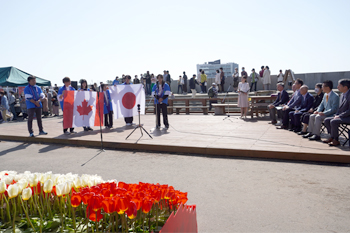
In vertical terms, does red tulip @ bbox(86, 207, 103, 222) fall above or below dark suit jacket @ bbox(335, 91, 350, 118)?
below

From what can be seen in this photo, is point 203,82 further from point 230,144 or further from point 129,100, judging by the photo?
point 230,144

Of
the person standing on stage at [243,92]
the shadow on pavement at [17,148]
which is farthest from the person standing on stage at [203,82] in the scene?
the shadow on pavement at [17,148]

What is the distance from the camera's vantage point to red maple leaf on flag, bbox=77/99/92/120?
10648mm

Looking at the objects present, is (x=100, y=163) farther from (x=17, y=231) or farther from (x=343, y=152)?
(x=343, y=152)

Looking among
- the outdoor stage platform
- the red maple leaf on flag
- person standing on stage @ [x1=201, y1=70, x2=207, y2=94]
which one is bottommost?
the outdoor stage platform

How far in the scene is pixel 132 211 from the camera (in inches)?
80.1

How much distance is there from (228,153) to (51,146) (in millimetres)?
5820

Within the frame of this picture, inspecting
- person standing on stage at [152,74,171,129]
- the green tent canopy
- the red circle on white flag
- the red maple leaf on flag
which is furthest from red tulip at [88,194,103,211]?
the green tent canopy

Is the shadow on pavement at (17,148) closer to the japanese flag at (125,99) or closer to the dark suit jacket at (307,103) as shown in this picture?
the japanese flag at (125,99)

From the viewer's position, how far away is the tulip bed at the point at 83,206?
6.82 ft

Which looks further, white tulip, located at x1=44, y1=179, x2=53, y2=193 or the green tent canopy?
the green tent canopy

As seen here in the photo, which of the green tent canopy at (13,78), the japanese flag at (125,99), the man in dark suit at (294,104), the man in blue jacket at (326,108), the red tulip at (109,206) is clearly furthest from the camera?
the green tent canopy at (13,78)

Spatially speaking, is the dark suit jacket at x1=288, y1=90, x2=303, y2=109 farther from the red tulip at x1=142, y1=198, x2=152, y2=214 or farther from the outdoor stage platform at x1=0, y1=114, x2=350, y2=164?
the red tulip at x1=142, y1=198, x2=152, y2=214

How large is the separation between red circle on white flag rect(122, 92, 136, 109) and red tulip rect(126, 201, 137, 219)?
9.62 m
